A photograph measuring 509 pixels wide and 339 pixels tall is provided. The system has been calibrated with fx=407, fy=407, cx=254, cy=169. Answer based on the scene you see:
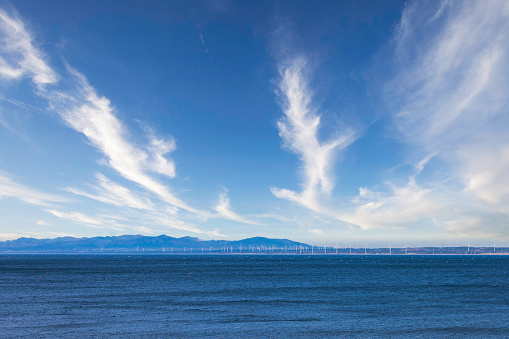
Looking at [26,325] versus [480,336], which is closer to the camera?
[480,336]

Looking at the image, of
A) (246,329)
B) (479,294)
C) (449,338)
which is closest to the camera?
(449,338)

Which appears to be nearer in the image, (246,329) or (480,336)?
(480,336)

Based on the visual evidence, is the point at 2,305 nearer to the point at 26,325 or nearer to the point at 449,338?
the point at 26,325

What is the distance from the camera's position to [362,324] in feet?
179

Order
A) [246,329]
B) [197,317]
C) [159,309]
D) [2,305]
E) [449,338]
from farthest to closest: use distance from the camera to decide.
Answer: [2,305] < [159,309] < [197,317] < [246,329] < [449,338]

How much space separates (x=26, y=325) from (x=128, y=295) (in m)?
34.5

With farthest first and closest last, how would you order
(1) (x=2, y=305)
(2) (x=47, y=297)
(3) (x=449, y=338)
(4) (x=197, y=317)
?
(2) (x=47, y=297) < (1) (x=2, y=305) < (4) (x=197, y=317) < (3) (x=449, y=338)

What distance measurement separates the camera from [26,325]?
175 feet

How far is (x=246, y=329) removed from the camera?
5141 centimetres

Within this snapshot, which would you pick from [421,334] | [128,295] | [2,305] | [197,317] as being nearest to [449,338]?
[421,334]

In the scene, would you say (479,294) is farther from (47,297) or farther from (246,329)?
(47,297)

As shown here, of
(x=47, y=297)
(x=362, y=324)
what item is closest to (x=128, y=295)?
(x=47, y=297)

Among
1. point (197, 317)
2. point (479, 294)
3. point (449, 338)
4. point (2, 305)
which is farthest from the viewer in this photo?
point (479, 294)

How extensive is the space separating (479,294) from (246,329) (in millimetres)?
64422
